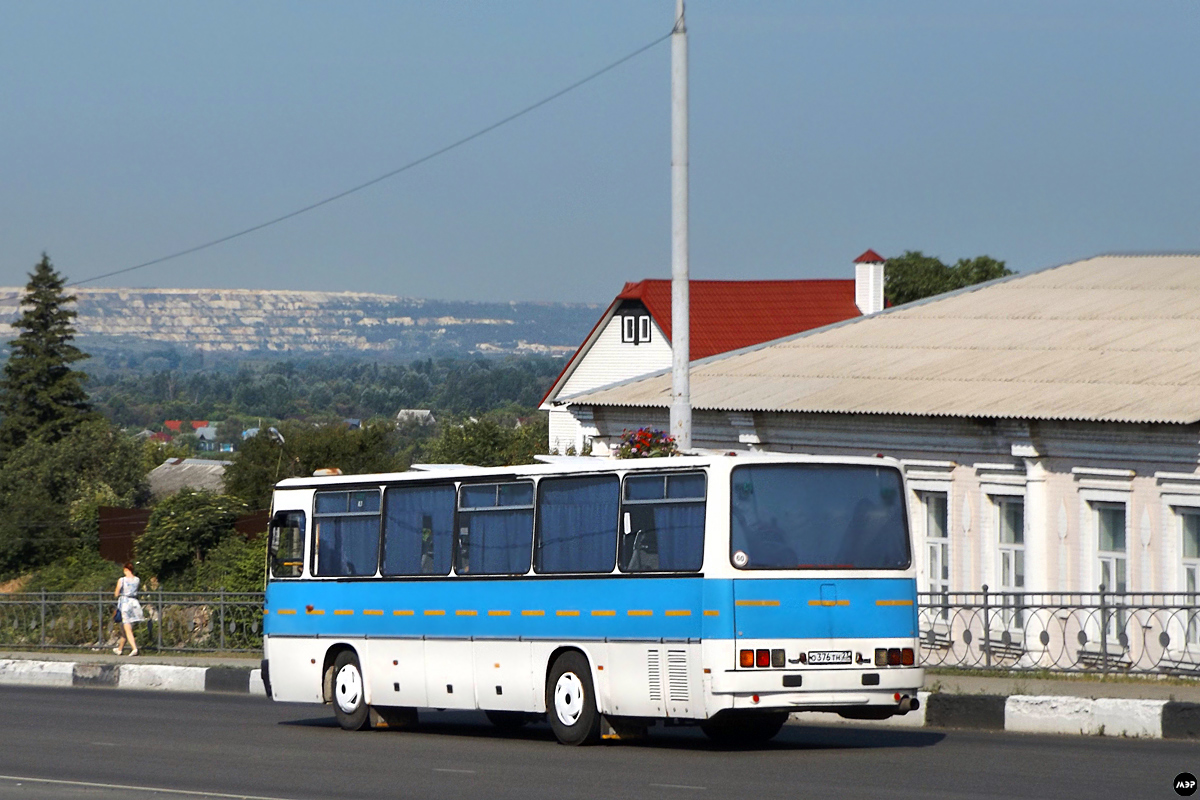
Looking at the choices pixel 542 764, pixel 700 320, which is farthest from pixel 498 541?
pixel 700 320

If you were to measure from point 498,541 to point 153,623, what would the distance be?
15.4 m

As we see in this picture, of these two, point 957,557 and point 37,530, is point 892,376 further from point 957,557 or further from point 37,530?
point 37,530

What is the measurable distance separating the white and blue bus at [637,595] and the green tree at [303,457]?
3104 inches

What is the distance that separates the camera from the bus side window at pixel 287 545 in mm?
19156

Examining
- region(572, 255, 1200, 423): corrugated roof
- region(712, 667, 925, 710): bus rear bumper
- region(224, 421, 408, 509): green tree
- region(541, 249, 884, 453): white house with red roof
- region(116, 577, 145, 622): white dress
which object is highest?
region(541, 249, 884, 453): white house with red roof

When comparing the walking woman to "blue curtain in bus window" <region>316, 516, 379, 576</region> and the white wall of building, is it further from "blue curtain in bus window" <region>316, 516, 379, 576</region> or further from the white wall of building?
"blue curtain in bus window" <region>316, 516, 379, 576</region>

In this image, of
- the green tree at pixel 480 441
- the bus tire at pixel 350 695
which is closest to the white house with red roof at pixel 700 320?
the green tree at pixel 480 441

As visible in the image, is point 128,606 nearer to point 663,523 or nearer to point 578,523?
point 578,523

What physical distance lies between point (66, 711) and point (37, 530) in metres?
77.4

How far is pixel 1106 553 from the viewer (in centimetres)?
2512

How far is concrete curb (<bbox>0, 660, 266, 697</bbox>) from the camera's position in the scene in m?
24.7

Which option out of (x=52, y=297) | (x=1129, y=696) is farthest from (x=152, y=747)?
(x=52, y=297)

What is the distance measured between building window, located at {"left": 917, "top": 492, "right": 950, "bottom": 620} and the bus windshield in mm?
13101

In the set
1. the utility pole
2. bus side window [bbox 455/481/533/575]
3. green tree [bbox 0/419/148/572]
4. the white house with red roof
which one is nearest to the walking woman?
the utility pole
